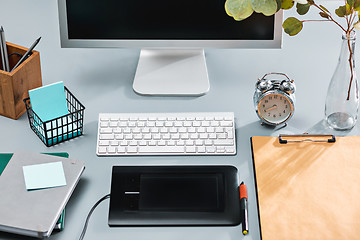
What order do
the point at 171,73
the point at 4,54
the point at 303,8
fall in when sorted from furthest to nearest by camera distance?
1. the point at 171,73
2. the point at 4,54
3. the point at 303,8

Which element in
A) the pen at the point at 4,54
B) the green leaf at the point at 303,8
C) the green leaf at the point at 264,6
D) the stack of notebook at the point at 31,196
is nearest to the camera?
the stack of notebook at the point at 31,196

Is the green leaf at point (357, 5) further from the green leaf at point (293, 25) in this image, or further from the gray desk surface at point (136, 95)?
the gray desk surface at point (136, 95)

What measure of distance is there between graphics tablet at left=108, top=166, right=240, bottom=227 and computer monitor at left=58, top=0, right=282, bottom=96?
0.31m

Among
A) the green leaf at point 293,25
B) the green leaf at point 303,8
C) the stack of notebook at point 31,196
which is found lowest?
the stack of notebook at point 31,196

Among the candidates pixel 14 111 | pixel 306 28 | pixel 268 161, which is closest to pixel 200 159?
pixel 268 161

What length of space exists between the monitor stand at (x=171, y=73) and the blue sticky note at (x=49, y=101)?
0.22m

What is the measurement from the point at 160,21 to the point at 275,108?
1.26 feet

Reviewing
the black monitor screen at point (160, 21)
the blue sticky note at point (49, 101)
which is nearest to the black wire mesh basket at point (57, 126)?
the blue sticky note at point (49, 101)

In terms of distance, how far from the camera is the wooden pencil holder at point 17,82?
1.36 meters

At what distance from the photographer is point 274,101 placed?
4.42 feet

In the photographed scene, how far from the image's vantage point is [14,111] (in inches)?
55.3

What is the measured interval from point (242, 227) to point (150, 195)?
8.4 inches

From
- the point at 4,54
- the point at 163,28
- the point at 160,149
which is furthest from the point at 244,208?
the point at 4,54

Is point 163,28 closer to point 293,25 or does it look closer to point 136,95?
point 136,95
